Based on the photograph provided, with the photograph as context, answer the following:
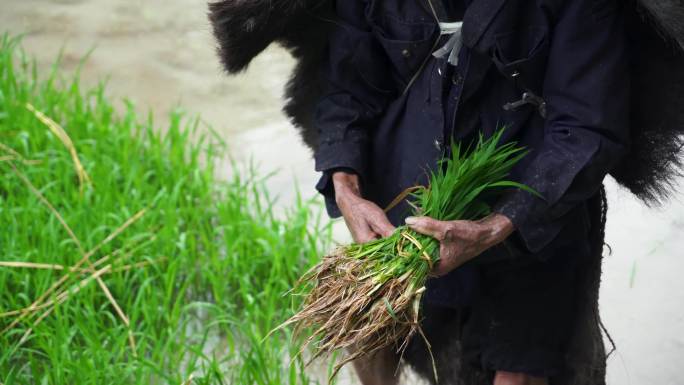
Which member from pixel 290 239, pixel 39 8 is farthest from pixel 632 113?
pixel 39 8

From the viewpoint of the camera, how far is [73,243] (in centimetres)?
388

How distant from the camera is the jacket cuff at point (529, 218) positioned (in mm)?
2227

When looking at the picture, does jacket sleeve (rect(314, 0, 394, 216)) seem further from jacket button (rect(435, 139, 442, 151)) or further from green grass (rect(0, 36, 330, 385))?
green grass (rect(0, 36, 330, 385))

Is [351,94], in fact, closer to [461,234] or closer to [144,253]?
[461,234]

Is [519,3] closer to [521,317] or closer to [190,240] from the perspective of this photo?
[521,317]

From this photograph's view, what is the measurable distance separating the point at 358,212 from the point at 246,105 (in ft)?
10.3

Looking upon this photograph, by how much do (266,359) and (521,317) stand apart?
3.67ft

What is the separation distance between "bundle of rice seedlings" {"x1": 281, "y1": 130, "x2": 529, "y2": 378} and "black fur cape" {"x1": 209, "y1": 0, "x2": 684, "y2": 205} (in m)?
0.28

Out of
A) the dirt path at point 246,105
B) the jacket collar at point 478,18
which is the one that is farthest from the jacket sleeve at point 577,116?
the dirt path at point 246,105

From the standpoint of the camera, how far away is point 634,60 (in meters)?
2.29

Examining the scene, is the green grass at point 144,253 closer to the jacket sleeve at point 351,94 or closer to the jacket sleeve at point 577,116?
the jacket sleeve at point 351,94

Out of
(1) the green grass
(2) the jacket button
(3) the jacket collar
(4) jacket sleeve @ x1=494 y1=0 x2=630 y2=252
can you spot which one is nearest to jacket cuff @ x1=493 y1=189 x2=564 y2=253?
(4) jacket sleeve @ x1=494 y1=0 x2=630 y2=252

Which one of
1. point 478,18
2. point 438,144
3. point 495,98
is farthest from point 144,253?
point 478,18

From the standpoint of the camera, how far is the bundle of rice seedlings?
2.21 m
